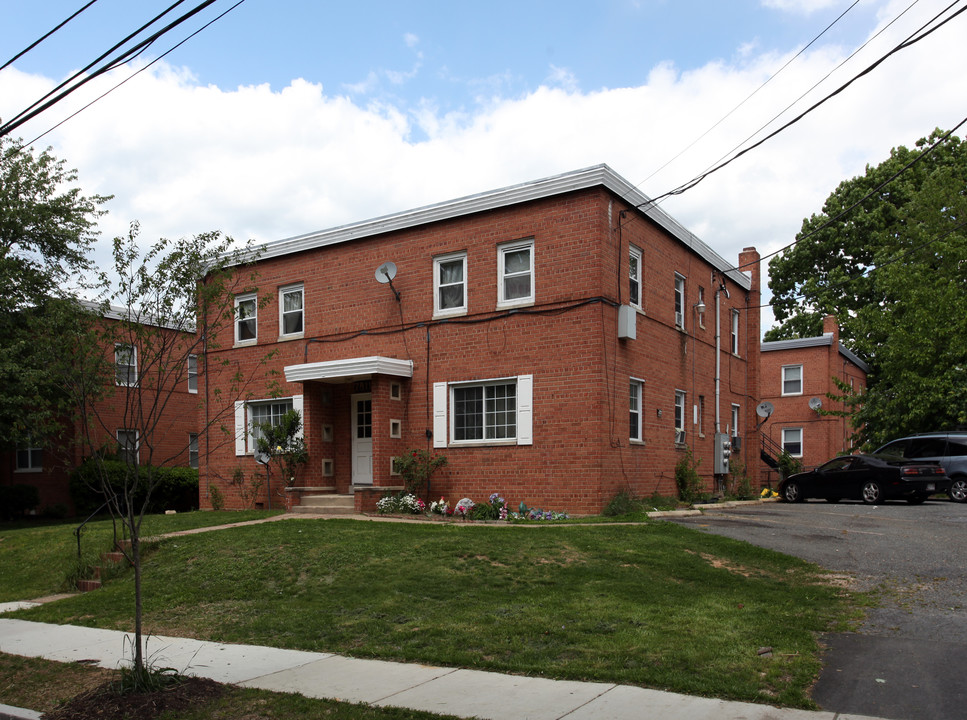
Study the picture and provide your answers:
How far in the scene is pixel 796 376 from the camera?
3691 centimetres

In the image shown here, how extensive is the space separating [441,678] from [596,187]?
12.2m

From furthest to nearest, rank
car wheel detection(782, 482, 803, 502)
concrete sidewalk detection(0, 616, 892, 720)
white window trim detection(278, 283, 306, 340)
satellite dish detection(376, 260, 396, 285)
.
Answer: car wheel detection(782, 482, 803, 502)
white window trim detection(278, 283, 306, 340)
satellite dish detection(376, 260, 396, 285)
concrete sidewalk detection(0, 616, 892, 720)

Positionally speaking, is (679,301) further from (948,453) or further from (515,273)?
(948,453)

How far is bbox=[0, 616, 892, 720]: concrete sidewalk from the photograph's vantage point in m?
5.69

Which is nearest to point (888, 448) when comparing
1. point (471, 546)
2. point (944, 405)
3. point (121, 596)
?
point (944, 405)

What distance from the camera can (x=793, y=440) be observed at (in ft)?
122

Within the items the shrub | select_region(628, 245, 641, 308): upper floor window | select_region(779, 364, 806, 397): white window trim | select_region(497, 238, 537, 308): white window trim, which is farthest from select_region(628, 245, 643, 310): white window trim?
the shrub

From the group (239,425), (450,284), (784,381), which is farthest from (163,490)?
(784,381)

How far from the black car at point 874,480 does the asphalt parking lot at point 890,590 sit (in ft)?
3.22

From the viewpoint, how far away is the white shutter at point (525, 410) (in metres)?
17.3

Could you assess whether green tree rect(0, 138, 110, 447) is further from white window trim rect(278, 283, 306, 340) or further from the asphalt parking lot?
the asphalt parking lot

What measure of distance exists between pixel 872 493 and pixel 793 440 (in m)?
16.7

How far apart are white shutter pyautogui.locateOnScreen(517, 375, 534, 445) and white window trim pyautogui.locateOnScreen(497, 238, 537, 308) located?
1613 mm

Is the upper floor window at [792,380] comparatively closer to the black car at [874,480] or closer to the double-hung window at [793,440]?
the double-hung window at [793,440]
